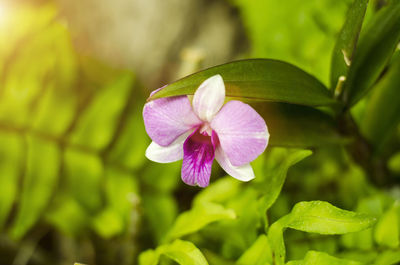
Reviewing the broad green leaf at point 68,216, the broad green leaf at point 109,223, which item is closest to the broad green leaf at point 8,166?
the broad green leaf at point 68,216

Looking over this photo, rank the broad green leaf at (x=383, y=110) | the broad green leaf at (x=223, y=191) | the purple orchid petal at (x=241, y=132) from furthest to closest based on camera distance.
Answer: the broad green leaf at (x=223, y=191) → the broad green leaf at (x=383, y=110) → the purple orchid petal at (x=241, y=132)

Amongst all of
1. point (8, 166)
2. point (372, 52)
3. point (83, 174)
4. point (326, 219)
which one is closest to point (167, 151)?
point (326, 219)

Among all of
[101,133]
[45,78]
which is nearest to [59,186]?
[101,133]

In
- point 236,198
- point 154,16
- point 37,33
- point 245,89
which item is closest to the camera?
point 245,89

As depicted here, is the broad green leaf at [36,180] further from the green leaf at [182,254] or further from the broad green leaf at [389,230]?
the broad green leaf at [389,230]

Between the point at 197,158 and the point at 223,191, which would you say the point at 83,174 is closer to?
the point at 223,191

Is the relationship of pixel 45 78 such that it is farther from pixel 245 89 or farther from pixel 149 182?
pixel 245 89
